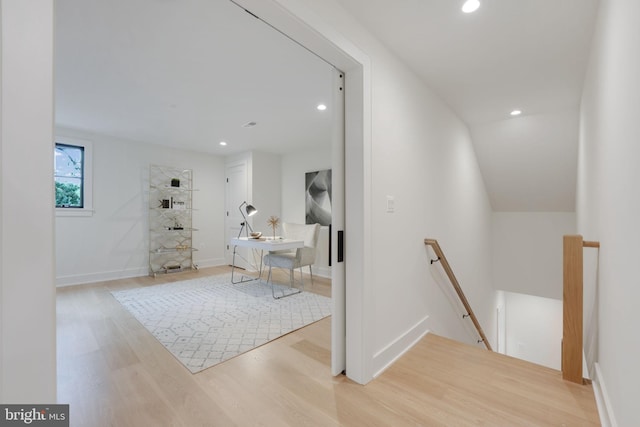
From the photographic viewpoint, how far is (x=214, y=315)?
3217 millimetres

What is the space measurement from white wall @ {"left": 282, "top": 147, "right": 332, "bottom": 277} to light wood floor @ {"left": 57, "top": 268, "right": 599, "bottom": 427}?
117 inches

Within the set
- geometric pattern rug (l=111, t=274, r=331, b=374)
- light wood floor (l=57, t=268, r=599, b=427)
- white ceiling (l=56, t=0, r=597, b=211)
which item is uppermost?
white ceiling (l=56, t=0, r=597, b=211)

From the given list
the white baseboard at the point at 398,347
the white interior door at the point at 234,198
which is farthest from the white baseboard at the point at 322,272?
the white baseboard at the point at 398,347

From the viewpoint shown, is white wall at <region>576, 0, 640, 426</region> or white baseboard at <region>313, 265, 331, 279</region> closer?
white wall at <region>576, 0, 640, 426</region>

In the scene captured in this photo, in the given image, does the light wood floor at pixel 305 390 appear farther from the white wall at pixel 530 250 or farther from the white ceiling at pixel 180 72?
the white wall at pixel 530 250

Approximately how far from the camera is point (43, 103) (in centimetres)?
74

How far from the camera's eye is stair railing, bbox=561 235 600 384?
174 centimetres

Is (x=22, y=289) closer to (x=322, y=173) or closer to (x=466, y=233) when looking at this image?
(x=466, y=233)

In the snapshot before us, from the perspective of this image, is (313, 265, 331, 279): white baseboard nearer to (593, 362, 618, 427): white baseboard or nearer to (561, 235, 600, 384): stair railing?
(561, 235, 600, 384): stair railing

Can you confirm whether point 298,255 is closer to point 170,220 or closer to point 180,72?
point 180,72

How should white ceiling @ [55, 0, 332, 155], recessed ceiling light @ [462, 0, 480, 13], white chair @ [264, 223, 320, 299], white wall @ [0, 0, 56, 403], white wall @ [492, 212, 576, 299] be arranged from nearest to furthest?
1. white wall @ [0, 0, 56, 403]
2. recessed ceiling light @ [462, 0, 480, 13]
3. white ceiling @ [55, 0, 332, 155]
4. white chair @ [264, 223, 320, 299]
5. white wall @ [492, 212, 576, 299]

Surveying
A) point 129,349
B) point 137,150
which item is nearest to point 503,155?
point 129,349

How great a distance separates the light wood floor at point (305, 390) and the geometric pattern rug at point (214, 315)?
0.18m

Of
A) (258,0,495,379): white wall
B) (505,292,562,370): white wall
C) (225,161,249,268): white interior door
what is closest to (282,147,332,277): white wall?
(225,161,249,268): white interior door
